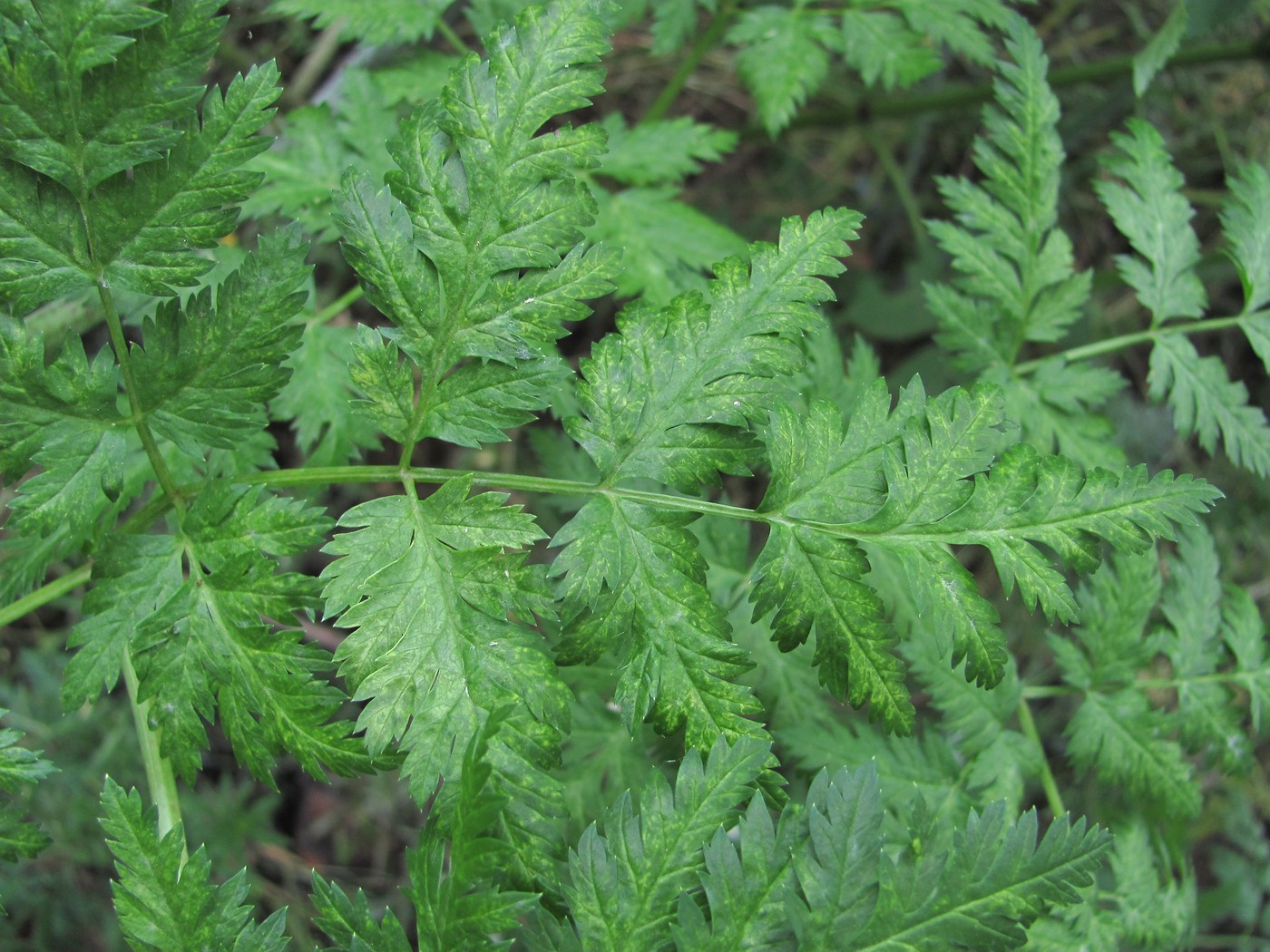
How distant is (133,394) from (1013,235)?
217 cm

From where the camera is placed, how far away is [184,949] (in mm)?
1802

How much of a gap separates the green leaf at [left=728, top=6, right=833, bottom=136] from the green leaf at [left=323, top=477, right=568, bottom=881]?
1699 mm

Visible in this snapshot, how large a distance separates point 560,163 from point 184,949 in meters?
1.65

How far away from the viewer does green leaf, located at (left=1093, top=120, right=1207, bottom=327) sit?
2.59 metres

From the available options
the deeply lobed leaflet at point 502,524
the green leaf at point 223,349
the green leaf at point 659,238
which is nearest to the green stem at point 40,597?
the deeply lobed leaflet at point 502,524

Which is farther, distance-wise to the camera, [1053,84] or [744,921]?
[1053,84]

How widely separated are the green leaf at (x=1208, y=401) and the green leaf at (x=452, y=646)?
1.80 m

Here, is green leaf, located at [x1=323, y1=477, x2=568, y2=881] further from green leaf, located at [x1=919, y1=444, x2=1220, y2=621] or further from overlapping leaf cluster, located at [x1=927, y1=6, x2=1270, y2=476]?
overlapping leaf cluster, located at [x1=927, y1=6, x2=1270, y2=476]

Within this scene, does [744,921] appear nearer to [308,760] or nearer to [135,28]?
[308,760]

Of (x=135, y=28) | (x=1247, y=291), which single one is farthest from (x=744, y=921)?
(x=1247, y=291)

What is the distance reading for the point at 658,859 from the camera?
1.83 m

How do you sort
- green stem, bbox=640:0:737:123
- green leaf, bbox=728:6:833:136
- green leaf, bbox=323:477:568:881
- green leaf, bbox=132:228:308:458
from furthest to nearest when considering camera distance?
green stem, bbox=640:0:737:123
green leaf, bbox=728:6:833:136
green leaf, bbox=132:228:308:458
green leaf, bbox=323:477:568:881

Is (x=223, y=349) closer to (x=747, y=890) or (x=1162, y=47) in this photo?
(x=747, y=890)

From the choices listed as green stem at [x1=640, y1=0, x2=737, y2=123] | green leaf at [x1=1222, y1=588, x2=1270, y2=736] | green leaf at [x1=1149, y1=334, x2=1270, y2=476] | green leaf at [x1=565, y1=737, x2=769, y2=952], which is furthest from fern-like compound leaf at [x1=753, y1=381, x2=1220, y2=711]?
green stem at [x1=640, y1=0, x2=737, y2=123]
